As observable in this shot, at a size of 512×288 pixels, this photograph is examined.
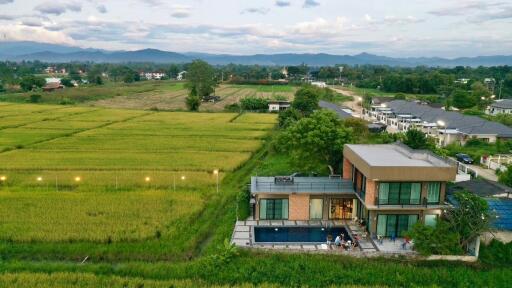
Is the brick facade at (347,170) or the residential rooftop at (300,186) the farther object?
the brick facade at (347,170)

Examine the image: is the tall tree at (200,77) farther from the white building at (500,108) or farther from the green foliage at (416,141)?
the green foliage at (416,141)

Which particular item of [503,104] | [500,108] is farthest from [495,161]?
[503,104]

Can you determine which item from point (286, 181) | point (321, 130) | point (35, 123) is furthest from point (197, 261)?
point (35, 123)

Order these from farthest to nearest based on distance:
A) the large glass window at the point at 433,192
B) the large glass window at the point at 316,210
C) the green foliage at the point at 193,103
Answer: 1. the green foliage at the point at 193,103
2. the large glass window at the point at 316,210
3. the large glass window at the point at 433,192

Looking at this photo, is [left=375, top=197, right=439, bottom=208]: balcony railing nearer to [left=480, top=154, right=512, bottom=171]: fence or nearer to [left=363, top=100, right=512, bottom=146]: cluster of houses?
[left=480, top=154, right=512, bottom=171]: fence

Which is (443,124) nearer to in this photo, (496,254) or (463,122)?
(463,122)

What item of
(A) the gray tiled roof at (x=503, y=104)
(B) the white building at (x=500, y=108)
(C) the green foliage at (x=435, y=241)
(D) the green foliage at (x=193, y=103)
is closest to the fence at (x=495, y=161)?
(C) the green foliage at (x=435, y=241)

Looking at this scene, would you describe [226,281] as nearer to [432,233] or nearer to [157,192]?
[432,233]

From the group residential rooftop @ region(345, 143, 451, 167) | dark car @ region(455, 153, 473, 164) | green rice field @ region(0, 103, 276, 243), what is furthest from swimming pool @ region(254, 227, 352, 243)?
dark car @ region(455, 153, 473, 164)
